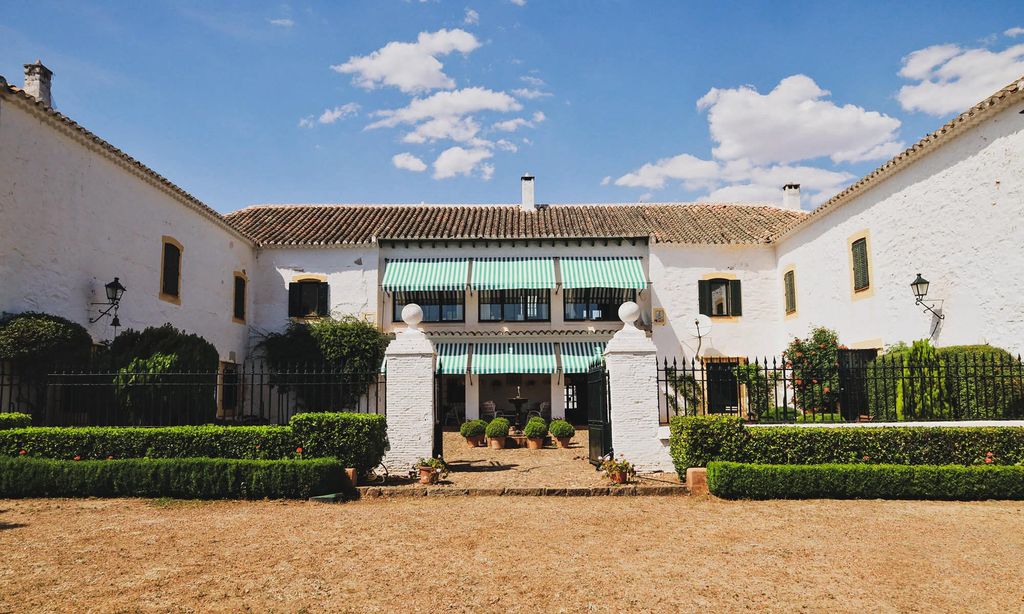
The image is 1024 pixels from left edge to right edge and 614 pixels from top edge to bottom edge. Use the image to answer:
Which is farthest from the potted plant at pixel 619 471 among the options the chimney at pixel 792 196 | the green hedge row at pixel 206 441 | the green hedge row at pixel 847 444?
the chimney at pixel 792 196

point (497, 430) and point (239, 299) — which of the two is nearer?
point (497, 430)

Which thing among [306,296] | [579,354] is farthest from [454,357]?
[306,296]

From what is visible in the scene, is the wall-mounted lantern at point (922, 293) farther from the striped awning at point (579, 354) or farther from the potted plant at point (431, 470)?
the potted plant at point (431, 470)

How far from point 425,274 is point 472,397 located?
14.8 ft

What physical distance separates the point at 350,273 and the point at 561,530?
16571 millimetres

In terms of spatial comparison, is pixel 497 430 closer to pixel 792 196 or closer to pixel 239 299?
pixel 239 299

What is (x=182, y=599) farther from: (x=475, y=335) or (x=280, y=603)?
(x=475, y=335)

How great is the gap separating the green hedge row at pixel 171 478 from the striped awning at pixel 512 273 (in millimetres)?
13048

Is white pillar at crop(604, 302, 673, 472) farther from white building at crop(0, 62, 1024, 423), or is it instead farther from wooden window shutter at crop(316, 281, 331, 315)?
wooden window shutter at crop(316, 281, 331, 315)

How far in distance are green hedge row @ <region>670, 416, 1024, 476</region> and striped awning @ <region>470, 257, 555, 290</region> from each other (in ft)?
40.8

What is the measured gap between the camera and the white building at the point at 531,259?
511 inches

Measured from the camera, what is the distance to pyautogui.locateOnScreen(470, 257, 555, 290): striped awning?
22375 mm

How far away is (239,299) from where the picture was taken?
22000 millimetres

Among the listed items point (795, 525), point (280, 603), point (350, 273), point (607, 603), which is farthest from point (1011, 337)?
point (350, 273)
